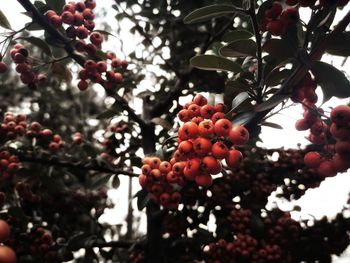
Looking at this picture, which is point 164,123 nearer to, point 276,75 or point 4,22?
point 276,75

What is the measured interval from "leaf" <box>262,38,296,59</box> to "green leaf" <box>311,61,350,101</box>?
12 cm

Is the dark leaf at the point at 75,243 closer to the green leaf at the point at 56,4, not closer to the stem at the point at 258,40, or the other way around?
the green leaf at the point at 56,4

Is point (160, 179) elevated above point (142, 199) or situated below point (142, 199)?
above

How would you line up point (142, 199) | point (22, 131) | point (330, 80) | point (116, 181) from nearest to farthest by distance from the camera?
point (330, 80), point (142, 199), point (22, 131), point (116, 181)

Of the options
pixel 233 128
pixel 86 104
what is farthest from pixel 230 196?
pixel 86 104

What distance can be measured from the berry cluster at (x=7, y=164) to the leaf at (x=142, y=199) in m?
1.31

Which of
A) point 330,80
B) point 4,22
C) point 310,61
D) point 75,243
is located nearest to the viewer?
point 310,61

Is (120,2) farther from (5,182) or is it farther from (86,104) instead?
(86,104)

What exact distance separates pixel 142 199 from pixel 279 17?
5.70ft

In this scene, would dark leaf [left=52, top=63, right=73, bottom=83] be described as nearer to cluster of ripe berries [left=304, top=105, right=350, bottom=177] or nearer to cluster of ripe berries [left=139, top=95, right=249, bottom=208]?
cluster of ripe berries [left=139, top=95, right=249, bottom=208]

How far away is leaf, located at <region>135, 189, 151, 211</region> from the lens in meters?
2.57

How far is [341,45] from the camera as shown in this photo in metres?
1.48

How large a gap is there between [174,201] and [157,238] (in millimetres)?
1074

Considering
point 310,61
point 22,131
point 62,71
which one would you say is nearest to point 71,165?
point 22,131
